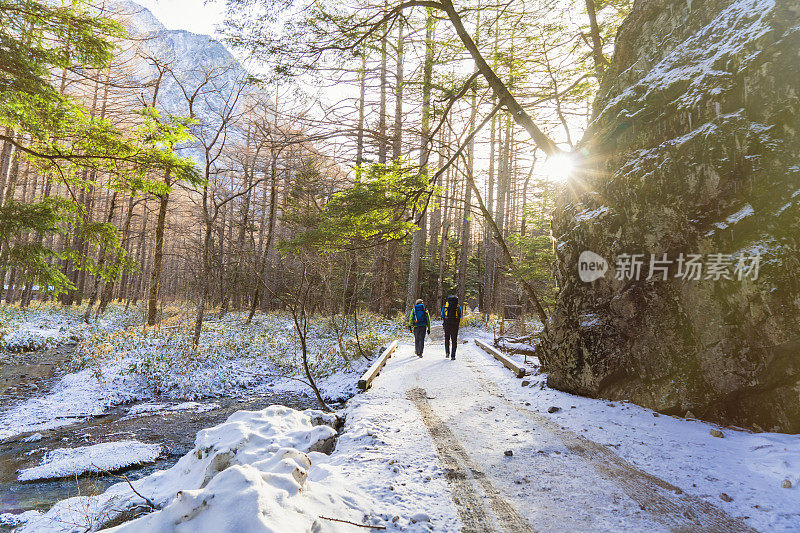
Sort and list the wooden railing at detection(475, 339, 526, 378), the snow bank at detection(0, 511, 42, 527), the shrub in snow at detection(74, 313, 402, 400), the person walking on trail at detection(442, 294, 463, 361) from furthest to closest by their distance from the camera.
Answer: the person walking on trail at detection(442, 294, 463, 361)
the shrub in snow at detection(74, 313, 402, 400)
the wooden railing at detection(475, 339, 526, 378)
the snow bank at detection(0, 511, 42, 527)

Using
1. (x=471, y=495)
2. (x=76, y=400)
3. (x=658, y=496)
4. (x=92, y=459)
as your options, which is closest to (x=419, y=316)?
(x=471, y=495)

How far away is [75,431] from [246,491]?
6.62m

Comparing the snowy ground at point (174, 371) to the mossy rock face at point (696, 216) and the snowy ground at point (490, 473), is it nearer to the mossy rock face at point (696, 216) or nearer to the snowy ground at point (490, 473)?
the snowy ground at point (490, 473)

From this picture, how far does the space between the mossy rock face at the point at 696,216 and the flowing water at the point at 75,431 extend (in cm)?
681

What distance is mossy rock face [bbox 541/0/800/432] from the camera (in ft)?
14.4

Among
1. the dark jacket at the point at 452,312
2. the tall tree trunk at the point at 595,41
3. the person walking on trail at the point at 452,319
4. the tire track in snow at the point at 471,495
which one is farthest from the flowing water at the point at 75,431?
the tall tree trunk at the point at 595,41

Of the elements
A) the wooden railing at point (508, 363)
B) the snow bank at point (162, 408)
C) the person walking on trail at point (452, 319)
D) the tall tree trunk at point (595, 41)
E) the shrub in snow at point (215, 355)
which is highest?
the tall tree trunk at point (595, 41)

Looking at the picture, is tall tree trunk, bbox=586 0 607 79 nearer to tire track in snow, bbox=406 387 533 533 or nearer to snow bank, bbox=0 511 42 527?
tire track in snow, bbox=406 387 533 533

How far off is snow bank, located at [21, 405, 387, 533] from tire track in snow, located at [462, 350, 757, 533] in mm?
2426

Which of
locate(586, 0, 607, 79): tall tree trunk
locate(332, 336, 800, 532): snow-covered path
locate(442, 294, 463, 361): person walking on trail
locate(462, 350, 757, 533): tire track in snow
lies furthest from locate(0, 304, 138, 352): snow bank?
locate(586, 0, 607, 79): tall tree trunk

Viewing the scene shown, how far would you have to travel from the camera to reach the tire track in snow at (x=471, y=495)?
114 inches

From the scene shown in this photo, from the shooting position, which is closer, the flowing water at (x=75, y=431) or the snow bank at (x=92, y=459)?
the flowing water at (x=75, y=431)

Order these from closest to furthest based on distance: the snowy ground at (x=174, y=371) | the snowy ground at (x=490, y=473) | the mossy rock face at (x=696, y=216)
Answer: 1. the snowy ground at (x=490, y=473)
2. the mossy rock face at (x=696, y=216)
3. the snowy ground at (x=174, y=371)

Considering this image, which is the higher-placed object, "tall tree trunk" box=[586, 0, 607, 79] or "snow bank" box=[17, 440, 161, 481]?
"tall tree trunk" box=[586, 0, 607, 79]
